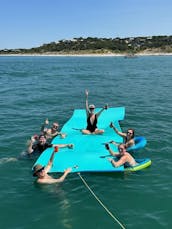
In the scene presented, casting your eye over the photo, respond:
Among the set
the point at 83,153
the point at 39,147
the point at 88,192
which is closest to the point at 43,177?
the point at 88,192

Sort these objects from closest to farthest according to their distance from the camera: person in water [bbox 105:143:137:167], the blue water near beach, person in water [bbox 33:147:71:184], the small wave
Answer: the blue water near beach, person in water [bbox 33:147:71:184], person in water [bbox 105:143:137:167], the small wave

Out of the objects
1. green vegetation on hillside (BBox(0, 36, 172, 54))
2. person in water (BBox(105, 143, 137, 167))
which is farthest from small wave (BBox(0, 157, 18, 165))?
green vegetation on hillside (BBox(0, 36, 172, 54))

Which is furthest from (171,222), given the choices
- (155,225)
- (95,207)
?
(95,207)

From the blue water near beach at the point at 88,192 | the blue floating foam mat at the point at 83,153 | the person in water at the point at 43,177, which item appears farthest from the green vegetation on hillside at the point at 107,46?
the person in water at the point at 43,177

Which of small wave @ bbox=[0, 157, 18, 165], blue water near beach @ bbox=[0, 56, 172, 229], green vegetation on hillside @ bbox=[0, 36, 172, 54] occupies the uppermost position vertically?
green vegetation on hillside @ bbox=[0, 36, 172, 54]

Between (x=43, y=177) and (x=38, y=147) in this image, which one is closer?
(x=43, y=177)

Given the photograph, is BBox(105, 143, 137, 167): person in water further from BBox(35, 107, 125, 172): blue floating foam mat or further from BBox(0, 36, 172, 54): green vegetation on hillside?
BBox(0, 36, 172, 54): green vegetation on hillside

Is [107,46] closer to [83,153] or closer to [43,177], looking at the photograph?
[83,153]

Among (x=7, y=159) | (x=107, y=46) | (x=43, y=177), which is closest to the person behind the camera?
(x=43, y=177)

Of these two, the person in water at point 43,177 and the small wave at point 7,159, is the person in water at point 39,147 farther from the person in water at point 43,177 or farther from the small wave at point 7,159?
the person in water at point 43,177

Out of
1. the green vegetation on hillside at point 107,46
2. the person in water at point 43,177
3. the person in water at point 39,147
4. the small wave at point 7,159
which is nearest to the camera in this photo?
the person in water at point 43,177

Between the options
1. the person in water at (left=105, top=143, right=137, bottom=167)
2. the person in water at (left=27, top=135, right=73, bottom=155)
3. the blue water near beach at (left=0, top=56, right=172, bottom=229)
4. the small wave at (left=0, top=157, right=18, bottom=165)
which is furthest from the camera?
the person in water at (left=27, top=135, right=73, bottom=155)

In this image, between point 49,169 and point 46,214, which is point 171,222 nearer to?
point 46,214

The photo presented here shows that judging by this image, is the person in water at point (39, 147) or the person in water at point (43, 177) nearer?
the person in water at point (43, 177)
